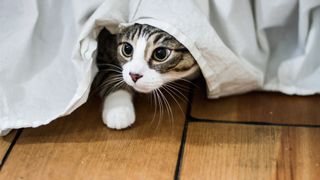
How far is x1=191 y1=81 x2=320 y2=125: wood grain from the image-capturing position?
1.19 m

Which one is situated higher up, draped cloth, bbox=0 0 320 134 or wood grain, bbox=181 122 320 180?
draped cloth, bbox=0 0 320 134

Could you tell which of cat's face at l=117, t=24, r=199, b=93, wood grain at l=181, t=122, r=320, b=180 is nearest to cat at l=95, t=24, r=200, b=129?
cat's face at l=117, t=24, r=199, b=93

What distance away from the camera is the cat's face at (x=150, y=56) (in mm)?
1073

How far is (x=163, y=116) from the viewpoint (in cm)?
121

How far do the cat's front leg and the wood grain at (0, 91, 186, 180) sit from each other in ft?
0.06

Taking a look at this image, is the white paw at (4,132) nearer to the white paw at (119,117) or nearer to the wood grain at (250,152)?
the white paw at (119,117)

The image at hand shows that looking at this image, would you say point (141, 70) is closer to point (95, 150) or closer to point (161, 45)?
point (161, 45)

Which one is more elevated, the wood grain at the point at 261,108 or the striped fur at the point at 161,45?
the striped fur at the point at 161,45

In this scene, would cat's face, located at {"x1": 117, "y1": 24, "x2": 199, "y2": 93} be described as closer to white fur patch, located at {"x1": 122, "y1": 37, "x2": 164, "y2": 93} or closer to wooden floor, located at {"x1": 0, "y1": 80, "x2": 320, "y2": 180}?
white fur patch, located at {"x1": 122, "y1": 37, "x2": 164, "y2": 93}

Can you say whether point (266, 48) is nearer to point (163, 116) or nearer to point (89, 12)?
point (163, 116)

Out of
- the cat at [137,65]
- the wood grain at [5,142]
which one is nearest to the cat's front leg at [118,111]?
the cat at [137,65]

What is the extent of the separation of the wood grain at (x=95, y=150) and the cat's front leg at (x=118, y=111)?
2 centimetres

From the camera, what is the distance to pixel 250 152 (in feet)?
3.56

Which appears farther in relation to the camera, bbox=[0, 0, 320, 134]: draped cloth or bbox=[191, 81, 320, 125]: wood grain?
bbox=[191, 81, 320, 125]: wood grain
